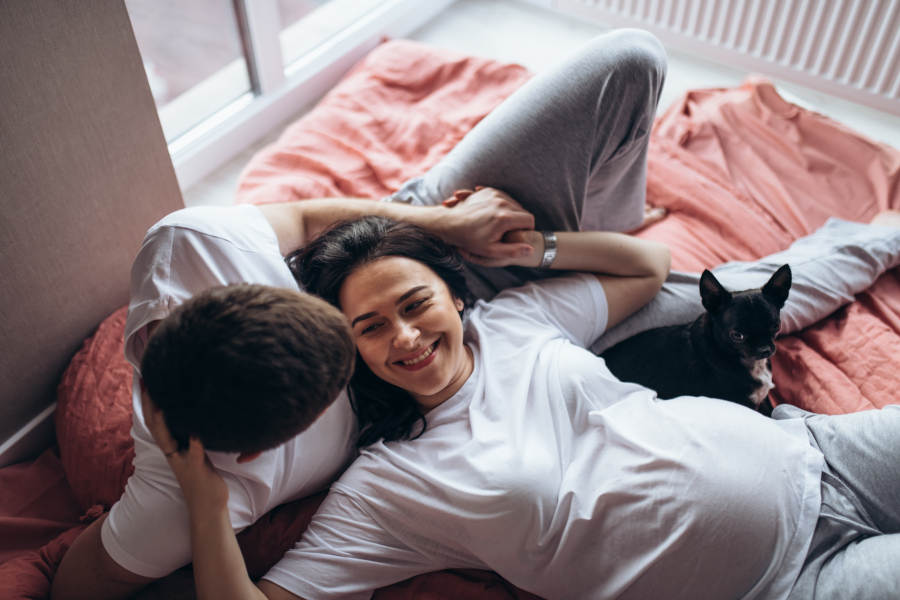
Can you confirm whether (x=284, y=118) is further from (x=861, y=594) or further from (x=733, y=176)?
(x=861, y=594)

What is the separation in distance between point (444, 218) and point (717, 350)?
69cm

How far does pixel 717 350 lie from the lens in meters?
1.42

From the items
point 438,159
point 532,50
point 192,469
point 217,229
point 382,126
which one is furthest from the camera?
point 532,50

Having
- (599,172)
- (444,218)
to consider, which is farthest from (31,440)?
(599,172)

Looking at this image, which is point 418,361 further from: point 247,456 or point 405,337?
point 247,456

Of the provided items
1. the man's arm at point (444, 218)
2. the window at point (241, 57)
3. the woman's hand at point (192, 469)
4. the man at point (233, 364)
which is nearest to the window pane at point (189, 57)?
the window at point (241, 57)

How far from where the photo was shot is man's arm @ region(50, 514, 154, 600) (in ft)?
3.65

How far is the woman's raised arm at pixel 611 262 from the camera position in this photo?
1.50 m

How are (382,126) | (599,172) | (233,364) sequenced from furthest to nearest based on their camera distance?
(382,126) < (599,172) < (233,364)

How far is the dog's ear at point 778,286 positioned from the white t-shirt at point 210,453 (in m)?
0.93

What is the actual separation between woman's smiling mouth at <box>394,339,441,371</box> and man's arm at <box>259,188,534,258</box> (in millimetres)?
336

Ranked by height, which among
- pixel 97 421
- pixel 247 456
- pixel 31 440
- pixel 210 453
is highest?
pixel 247 456

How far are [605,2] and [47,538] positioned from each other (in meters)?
3.26

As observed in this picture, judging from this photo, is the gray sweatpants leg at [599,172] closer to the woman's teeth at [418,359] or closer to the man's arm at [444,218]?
the man's arm at [444,218]
